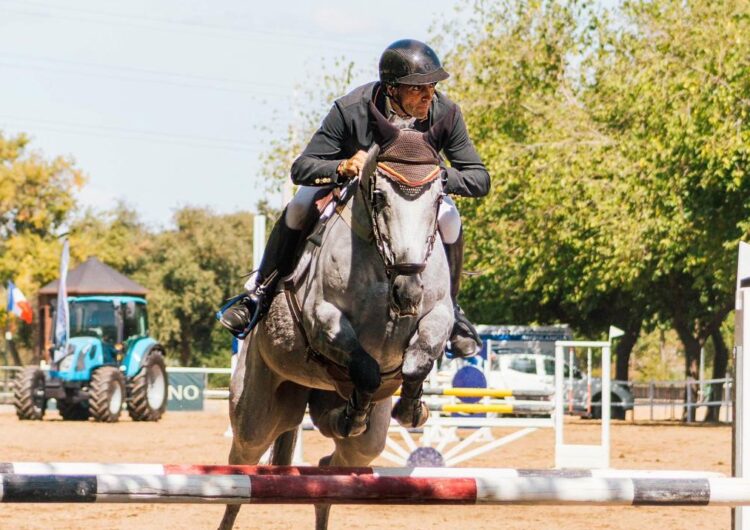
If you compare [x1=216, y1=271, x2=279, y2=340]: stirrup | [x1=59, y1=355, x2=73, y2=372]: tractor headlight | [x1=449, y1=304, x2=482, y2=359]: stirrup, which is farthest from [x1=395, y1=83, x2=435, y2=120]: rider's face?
[x1=59, y1=355, x2=73, y2=372]: tractor headlight

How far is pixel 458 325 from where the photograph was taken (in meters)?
5.46

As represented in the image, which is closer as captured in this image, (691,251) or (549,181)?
(691,251)

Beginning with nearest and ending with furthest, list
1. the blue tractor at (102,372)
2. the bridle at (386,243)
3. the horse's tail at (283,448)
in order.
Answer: the bridle at (386,243) → the horse's tail at (283,448) → the blue tractor at (102,372)

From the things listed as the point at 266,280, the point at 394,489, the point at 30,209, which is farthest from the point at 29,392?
the point at 30,209

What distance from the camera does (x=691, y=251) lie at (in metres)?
23.4

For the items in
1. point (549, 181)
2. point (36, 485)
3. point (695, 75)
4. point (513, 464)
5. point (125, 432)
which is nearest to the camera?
point (36, 485)

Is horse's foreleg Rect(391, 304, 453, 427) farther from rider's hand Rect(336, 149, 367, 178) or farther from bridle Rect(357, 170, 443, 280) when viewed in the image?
rider's hand Rect(336, 149, 367, 178)

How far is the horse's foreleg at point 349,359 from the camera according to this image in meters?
Answer: 4.82

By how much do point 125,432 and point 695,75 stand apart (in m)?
12.1

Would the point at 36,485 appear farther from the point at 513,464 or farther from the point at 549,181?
the point at 549,181

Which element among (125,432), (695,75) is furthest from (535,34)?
(125,432)

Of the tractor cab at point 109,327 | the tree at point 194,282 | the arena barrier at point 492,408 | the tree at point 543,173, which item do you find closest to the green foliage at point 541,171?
the tree at point 543,173

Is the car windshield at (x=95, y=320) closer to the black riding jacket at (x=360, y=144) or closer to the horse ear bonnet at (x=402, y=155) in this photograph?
the black riding jacket at (x=360, y=144)

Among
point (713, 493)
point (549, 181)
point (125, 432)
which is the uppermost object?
point (549, 181)
